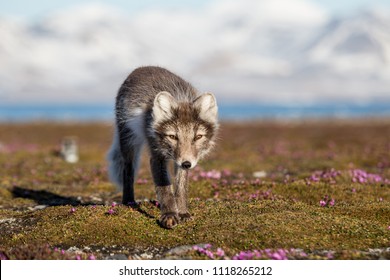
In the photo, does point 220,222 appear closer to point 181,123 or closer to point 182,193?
point 182,193

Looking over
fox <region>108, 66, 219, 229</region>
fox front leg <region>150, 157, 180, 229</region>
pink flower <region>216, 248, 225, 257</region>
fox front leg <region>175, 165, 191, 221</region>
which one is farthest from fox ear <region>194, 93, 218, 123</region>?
pink flower <region>216, 248, 225, 257</region>

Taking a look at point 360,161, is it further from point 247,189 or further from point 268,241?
point 268,241

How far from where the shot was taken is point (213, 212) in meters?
11.9

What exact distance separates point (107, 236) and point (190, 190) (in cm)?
649

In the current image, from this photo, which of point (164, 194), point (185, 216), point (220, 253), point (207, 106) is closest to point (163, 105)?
point (207, 106)

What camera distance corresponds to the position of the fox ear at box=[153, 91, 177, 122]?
10438mm

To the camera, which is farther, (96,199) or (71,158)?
(71,158)

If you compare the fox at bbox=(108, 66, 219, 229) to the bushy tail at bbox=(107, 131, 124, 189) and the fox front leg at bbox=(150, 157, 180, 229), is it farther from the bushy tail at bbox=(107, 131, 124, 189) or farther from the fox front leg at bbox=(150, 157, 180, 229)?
the bushy tail at bbox=(107, 131, 124, 189)

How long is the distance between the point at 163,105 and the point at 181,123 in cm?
57

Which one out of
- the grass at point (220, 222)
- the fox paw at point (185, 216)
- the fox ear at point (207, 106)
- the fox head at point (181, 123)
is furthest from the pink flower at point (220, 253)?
the fox ear at point (207, 106)

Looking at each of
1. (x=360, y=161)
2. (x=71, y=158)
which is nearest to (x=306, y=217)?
(x=360, y=161)

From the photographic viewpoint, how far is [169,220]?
422 inches

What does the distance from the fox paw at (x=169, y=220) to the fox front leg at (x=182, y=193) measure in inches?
16.0

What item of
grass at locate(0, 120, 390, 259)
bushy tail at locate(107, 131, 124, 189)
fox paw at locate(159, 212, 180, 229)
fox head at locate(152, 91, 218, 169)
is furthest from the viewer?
bushy tail at locate(107, 131, 124, 189)
